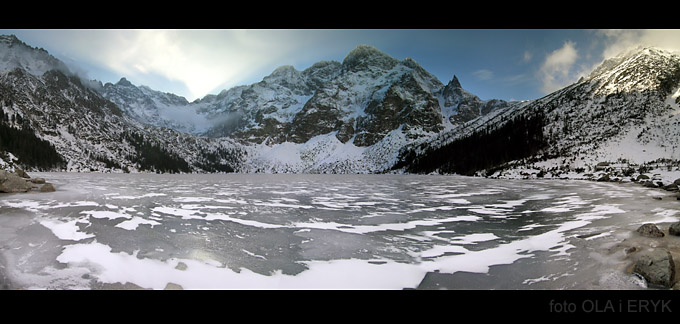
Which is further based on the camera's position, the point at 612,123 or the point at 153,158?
the point at 153,158

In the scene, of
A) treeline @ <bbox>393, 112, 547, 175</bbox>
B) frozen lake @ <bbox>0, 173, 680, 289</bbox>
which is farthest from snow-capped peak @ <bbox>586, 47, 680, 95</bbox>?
frozen lake @ <bbox>0, 173, 680, 289</bbox>

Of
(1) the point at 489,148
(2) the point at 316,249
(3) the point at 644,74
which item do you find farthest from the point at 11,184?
(3) the point at 644,74

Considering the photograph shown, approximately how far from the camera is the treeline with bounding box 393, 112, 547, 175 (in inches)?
2950

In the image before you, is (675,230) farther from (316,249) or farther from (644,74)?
(644,74)

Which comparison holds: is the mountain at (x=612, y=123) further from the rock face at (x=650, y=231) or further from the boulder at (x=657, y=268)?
the boulder at (x=657, y=268)

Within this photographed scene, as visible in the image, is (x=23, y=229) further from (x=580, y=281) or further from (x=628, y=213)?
(x=628, y=213)

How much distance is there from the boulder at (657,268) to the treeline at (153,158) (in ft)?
632

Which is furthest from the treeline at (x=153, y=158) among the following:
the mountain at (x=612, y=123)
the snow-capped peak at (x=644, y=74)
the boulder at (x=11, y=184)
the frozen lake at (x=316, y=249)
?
the snow-capped peak at (x=644, y=74)

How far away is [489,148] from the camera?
290 ft

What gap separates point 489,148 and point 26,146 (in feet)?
560

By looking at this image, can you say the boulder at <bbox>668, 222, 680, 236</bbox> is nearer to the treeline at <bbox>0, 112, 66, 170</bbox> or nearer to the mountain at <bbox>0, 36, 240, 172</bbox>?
the mountain at <bbox>0, 36, 240, 172</bbox>

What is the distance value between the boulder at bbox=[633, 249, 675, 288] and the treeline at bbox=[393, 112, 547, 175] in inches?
2897
